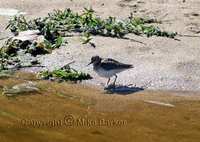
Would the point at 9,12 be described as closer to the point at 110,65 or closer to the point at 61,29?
the point at 61,29

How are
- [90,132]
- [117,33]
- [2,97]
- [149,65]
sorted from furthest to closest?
1. [117,33]
2. [149,65]
3. [2,97]
4. [90,132]

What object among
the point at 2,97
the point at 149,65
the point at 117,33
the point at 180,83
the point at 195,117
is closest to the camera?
the point at 195,117

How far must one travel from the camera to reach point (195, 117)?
841 centimetres

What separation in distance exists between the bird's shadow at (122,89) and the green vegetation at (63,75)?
23.1 inches

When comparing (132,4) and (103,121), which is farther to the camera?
(132,4)

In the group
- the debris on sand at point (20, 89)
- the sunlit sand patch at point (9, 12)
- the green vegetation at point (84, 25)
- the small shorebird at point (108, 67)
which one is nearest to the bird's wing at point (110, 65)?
the small shorebird at point (108, 67)

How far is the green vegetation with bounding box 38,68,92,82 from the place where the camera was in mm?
10172

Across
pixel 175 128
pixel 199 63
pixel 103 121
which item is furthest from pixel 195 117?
pixel 199 63

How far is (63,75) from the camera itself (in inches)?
401

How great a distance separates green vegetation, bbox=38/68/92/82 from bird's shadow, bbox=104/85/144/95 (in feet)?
1.93

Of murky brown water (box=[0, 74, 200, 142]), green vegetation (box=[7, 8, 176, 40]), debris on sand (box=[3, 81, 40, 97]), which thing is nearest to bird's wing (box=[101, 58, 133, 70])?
murky brown water (box=[0, 74, 200, 142])

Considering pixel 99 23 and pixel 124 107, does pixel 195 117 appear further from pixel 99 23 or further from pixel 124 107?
pixel 99 23

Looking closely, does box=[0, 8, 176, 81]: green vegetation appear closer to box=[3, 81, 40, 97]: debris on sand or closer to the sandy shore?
the sandy shore

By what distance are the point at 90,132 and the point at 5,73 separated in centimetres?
323
